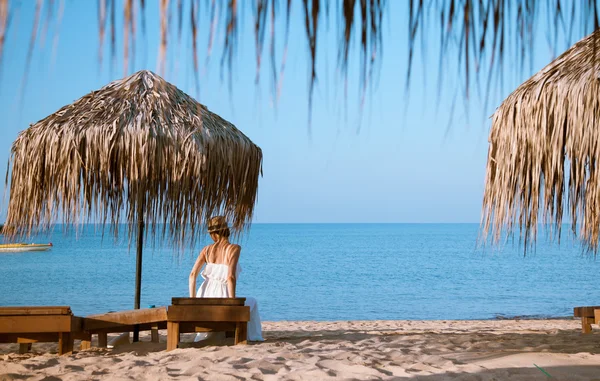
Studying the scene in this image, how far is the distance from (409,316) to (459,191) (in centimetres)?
1581

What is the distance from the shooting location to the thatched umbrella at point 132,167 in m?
5.89

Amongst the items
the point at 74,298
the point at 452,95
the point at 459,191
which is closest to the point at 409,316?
the point at 74,298

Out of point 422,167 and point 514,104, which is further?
point 514,104

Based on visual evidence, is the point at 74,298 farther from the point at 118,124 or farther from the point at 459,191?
the point at 459,191

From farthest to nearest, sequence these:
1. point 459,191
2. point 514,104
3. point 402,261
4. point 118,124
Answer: point 402,261, point 118,124, point 514,104, point 459,191

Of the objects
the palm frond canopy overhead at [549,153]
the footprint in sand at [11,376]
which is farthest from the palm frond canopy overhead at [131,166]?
the palm frond canopy overhead at [549,153]

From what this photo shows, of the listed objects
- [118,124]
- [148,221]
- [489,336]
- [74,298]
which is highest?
[118,124]

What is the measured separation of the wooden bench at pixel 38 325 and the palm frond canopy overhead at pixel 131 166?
1.28 m

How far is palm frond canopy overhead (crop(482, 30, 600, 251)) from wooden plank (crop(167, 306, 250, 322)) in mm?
1789

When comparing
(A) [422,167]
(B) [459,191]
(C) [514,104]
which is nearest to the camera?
(A) [422,167]

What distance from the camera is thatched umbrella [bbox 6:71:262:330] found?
5.89 metres

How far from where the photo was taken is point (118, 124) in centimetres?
595

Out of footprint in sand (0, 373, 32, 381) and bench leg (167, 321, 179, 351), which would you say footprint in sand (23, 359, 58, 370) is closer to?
footprint in sand (0, 373, 32, 381)

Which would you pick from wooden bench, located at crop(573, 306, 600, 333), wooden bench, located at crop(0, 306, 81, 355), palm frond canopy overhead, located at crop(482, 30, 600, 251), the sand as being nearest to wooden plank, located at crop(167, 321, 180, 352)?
the sand
